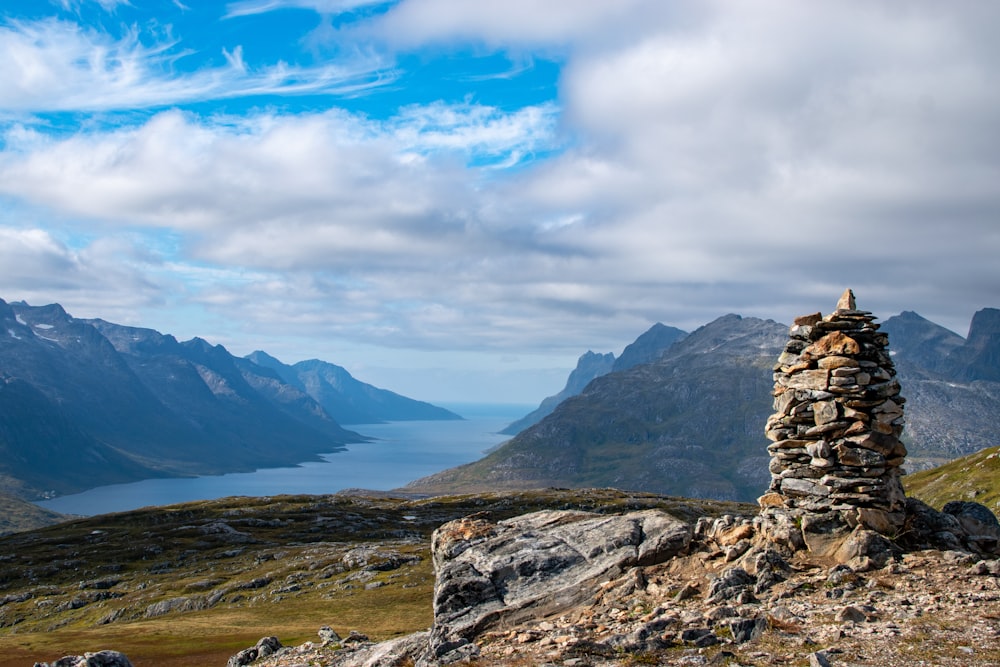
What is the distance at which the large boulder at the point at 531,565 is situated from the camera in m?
24.7

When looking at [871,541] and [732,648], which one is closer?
[732,648]

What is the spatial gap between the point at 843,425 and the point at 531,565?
11894 mm

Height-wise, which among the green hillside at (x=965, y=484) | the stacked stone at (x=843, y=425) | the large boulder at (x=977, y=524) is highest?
the stacked stone at (x=843, y=425)

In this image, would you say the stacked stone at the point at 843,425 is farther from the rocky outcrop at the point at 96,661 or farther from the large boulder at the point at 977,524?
the rocky outcrop at the point at 96,661

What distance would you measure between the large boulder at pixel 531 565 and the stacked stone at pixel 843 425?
4769 millimetres

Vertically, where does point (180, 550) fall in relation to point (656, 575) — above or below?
below

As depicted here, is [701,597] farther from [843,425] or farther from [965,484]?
[965,484]

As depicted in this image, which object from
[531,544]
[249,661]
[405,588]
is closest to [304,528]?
[405,588]

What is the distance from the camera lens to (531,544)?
92.3ft

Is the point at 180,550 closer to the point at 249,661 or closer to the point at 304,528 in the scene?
the point at 304,528

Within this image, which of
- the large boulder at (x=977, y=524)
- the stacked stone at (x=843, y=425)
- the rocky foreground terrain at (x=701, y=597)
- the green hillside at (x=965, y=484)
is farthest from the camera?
the green hillside at (x=965, y=484)

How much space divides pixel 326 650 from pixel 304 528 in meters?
135

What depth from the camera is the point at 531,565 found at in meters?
26.7

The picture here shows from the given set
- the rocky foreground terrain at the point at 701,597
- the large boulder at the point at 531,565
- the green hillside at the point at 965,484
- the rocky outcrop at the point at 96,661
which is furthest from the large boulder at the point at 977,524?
the green hillside at the point at 965,484
